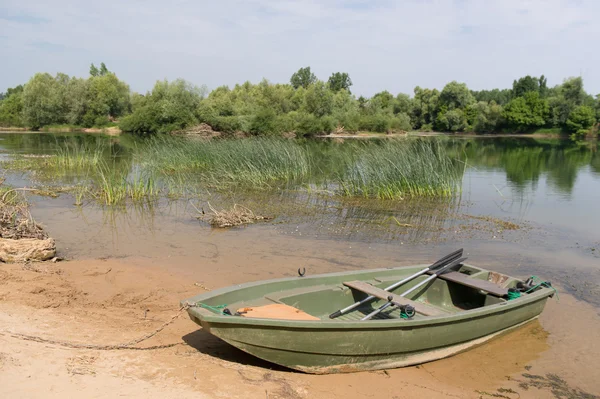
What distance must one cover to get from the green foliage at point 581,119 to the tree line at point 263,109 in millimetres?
93

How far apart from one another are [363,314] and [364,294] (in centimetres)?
21

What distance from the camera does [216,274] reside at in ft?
23.6

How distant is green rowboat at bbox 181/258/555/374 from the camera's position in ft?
13.1

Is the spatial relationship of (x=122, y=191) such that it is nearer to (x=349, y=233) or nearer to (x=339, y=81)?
(x=349, y=233)

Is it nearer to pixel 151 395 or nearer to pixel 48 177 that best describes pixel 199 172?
pixel 48 177

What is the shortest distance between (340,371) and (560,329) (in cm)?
319

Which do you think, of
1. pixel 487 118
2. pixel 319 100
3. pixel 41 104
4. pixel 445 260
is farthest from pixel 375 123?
pixel 445 260

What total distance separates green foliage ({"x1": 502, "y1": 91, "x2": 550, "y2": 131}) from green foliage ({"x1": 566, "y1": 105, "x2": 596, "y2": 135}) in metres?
4.97

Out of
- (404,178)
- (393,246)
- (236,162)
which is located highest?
(236,162)

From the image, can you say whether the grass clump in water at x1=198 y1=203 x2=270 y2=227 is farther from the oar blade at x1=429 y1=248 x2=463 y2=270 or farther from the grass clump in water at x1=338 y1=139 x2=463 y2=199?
the oar blade at x1=429 y1=248 x2=463 y2=270

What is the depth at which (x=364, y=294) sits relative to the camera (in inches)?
213

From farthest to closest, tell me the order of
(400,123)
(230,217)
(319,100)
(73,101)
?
(400,123) → (319,100) → (73,101) → (230,217)

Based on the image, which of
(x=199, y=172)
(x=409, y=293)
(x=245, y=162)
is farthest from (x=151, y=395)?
(x=199, y=172)

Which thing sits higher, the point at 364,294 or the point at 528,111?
the point at 528,111
